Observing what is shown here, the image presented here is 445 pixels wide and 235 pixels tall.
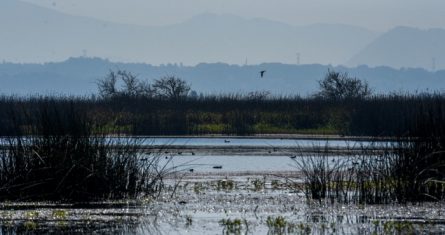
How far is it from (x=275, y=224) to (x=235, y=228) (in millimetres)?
810

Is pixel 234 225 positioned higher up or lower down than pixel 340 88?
lower down

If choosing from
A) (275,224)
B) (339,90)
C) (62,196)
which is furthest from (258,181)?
(339,90)

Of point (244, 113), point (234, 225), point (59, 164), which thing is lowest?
point (234, 225)

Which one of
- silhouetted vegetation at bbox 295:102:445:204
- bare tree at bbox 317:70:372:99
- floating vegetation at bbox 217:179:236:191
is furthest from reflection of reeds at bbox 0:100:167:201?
bare tree at bbox 317:70:372:99

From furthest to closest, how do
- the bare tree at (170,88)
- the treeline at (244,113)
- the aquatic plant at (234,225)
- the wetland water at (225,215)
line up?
the bare tree at (170,88) < the treeline at (244,113) < the wetland water at (225,215) < the aquatic plant at (234,225)

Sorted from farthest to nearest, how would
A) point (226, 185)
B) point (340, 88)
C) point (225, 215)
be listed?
point (340, 88), point (226, 185), point (225, 215)

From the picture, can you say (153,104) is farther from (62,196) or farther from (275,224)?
(275,224)

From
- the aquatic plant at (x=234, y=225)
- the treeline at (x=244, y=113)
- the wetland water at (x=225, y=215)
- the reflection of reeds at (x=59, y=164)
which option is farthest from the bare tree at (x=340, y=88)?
the aquatic plant at (x=234, y=225)

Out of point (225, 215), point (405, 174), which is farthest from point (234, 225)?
point (405, 174)

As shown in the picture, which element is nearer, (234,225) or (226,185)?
(234,225)

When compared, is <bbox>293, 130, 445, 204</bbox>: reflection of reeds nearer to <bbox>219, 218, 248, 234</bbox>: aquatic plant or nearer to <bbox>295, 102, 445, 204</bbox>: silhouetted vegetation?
<bbox>295, 102, 445, 204</bbox>: silhouetted vegetation

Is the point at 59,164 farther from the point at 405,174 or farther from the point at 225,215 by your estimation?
the point at 405,174

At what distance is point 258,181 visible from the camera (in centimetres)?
2967

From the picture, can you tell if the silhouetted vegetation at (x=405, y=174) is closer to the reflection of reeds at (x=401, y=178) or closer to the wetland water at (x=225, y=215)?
the reflection of reeds at (x=401, y=178)
